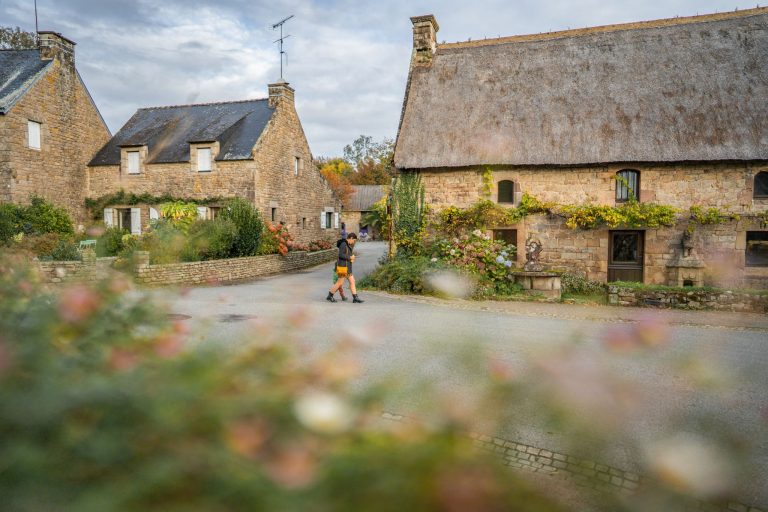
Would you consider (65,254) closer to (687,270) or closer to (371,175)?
(687,270)

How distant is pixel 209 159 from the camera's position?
71.2 ft

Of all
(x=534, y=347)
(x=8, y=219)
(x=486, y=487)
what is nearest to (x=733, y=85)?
(x=534, y=347)

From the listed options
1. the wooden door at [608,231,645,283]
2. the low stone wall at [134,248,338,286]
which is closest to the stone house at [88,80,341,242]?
the low stone wall at [134,248,338,286]

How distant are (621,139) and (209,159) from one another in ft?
51.2

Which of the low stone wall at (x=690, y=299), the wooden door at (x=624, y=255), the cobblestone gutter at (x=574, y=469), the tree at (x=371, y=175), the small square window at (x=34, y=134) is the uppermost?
the tree at (x=371, y=175)

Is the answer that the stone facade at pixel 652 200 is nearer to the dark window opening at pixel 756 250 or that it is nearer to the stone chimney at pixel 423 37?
the dark window opening at pixel 756 250

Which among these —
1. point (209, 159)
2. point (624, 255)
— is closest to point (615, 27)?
point (624, 255)

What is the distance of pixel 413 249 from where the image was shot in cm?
1599

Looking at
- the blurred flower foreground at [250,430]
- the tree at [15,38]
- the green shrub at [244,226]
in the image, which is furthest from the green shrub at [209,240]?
the tree at [15,38]

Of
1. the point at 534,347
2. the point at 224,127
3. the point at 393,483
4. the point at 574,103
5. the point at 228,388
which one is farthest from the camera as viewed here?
the point at 224,127

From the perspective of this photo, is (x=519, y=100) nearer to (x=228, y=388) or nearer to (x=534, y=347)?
(x=534, y=347)

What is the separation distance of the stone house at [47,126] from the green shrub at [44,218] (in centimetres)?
65

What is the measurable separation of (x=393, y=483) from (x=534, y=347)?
21.9 feet

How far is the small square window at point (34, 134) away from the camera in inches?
779
